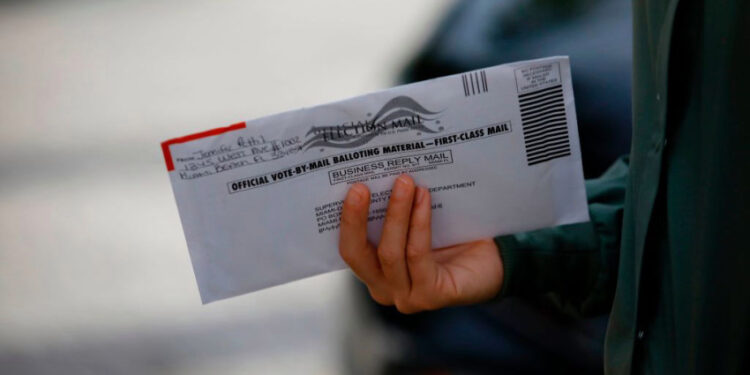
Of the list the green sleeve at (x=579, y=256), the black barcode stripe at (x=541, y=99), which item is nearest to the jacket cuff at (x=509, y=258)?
the green sleeve at (x=579, y=256)

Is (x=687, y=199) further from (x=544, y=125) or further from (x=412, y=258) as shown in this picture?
(x=412, y=258)

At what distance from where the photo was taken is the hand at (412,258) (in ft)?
2.90

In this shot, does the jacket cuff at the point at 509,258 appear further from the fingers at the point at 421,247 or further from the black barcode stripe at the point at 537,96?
the black barcode stripe at the point at 537,96

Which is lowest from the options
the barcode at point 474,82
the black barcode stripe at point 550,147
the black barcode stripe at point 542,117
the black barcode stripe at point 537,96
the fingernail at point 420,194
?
the fingernail at point 420,194

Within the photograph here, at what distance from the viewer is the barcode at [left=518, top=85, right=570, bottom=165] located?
34.4 inches

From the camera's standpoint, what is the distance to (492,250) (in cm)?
103

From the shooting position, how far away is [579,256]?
106 centimetres

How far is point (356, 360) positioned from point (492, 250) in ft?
2.75

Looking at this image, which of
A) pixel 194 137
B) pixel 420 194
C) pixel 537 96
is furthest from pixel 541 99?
pixel 194 137

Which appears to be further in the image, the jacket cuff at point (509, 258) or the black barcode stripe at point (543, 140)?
the jacket cuff at point (509, 258)

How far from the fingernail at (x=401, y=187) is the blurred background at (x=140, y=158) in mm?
1148

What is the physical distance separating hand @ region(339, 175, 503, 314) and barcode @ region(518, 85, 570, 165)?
130mm

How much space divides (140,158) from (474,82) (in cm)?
159

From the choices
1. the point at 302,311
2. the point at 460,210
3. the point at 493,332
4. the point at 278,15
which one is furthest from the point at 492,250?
the point at 278,15
